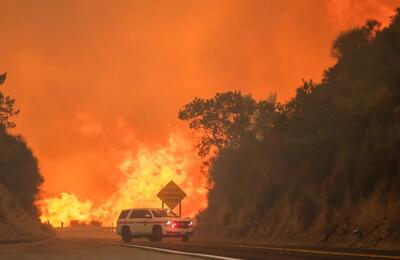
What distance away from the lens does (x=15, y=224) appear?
1670 inches

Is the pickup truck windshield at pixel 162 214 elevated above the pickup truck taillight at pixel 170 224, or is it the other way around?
the pickup truck windshield at pixel 162 214

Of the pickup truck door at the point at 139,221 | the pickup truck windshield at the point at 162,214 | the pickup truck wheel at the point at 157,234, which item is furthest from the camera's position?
the pickup truck windshield at the point at 162,214

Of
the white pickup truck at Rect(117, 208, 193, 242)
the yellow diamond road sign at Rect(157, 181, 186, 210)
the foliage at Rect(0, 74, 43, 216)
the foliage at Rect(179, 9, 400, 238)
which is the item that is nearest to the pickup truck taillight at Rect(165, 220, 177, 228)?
the white pickup truck at Rect(117, 208, 193, 242)

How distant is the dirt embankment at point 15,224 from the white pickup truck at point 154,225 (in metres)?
5.83

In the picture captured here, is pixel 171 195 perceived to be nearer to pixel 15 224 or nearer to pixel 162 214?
pixel 162 214

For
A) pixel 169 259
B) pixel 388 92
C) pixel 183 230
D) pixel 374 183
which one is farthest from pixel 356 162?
pixel 169 259

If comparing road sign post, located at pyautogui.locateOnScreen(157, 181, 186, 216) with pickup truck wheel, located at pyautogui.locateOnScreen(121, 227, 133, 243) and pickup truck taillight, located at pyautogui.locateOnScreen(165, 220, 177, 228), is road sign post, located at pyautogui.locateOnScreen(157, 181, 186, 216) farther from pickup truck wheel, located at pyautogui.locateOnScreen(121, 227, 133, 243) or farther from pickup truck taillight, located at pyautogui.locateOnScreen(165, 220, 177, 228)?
pickup truck taillight, located at pyautogui.locateOnScreen(165, 220, 177, 228)

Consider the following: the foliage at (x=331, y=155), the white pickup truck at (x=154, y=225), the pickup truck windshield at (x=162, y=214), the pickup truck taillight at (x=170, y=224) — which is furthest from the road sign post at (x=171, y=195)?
the pickup truck taillight at (x=170, y=224)

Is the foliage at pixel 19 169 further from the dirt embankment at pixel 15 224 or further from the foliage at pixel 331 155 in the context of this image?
the foliage at pixel 331 155

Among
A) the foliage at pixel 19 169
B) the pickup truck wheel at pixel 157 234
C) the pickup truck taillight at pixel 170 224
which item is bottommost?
the pickup truck wheel at pixel 157 234

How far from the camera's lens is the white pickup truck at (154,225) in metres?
33.9

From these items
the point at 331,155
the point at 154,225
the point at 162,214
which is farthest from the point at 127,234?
the point at 331,155

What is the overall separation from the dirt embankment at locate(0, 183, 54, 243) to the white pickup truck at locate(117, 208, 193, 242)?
5825 mm

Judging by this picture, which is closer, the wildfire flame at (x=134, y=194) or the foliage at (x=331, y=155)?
the foliage at (x=331, y=155)
